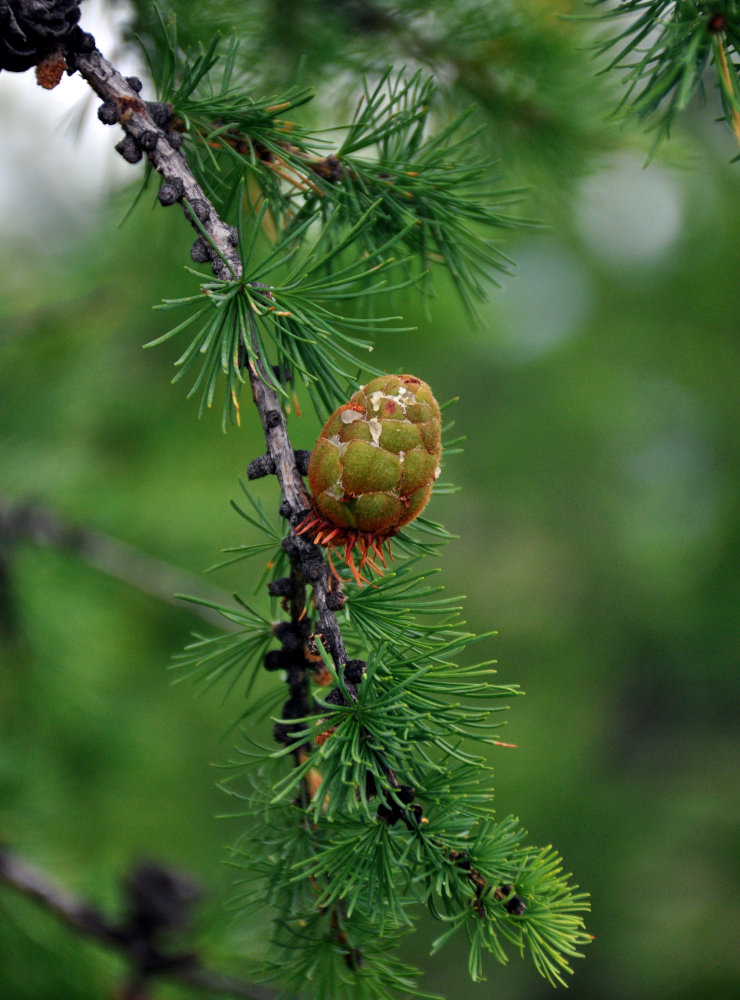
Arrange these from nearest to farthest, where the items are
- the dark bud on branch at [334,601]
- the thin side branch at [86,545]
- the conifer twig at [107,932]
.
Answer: the dark bud on branch at [334,601], the conifer twig at [107,932], the thin side branch at [86,545]

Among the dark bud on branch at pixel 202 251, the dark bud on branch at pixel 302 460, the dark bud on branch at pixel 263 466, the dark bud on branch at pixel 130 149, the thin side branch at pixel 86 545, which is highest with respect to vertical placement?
the dark bud on branch at pixel 130 149

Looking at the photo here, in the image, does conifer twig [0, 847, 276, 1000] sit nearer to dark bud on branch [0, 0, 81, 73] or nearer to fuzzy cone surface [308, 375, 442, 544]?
fuzzy cone surface [308, 375, 442, 544]

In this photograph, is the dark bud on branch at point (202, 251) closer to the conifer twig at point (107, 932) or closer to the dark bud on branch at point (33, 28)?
the dark bud on branch at point (33, 28)

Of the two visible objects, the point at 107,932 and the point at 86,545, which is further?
the point at 86,545

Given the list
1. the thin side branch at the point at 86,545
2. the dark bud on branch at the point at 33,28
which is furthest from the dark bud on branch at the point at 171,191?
the thin side branch at the point at 86,545

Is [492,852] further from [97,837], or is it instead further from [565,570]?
[565,570]

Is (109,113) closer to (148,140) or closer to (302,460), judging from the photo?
(148,140)

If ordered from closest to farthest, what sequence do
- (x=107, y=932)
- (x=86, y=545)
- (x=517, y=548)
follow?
(x=107, y=932) → (x=86, y=545) → (x=517, y=548)

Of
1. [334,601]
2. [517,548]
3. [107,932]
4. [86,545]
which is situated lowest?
[107,932]

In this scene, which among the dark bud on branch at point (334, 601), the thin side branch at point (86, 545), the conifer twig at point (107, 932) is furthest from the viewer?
the thin side branch at point (86, 545)

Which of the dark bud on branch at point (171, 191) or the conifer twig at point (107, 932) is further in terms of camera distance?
the conifer twig at point (107, 932)

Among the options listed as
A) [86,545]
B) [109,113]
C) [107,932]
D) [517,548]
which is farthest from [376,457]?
[517,548]
